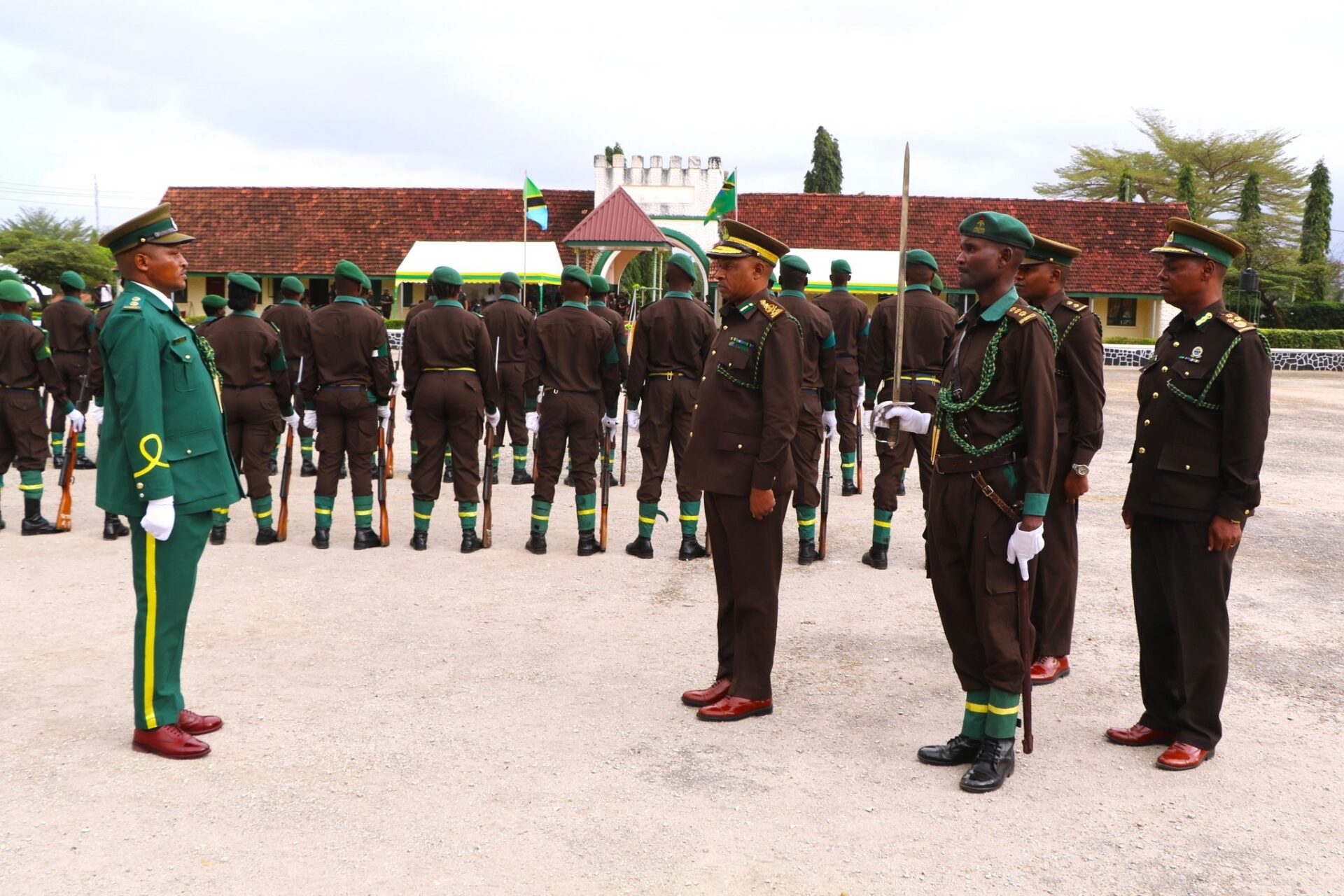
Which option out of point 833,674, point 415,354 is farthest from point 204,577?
point 833,674

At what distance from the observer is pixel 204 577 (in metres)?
7.17

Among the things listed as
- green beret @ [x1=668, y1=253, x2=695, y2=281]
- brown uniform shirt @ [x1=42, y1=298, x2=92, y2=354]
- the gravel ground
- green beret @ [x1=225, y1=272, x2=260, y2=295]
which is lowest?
the gravel ground

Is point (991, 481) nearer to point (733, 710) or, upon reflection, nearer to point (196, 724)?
point (733, 710)

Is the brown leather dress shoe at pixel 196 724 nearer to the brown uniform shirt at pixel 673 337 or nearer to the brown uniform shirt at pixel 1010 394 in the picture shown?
the brown uniform shirt at pixel 1010 394

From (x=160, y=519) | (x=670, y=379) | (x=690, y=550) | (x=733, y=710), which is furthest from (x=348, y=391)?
(x=733, y=710)

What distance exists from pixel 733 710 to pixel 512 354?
668 centimetres

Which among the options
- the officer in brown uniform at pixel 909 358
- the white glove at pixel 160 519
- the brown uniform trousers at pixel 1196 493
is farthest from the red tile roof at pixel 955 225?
the white glove at pixel 160 519

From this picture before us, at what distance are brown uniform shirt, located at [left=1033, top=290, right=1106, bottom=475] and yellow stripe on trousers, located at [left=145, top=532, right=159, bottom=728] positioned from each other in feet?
12.8

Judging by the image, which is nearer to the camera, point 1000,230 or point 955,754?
point 1000,230

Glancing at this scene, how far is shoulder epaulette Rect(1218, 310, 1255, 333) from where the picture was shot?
14.4ft

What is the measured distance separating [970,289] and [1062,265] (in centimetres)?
118

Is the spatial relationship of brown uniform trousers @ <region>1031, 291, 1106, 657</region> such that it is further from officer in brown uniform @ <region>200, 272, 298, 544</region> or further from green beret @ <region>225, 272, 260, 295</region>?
green beret @ <region>225, 272, 260, 295</region>

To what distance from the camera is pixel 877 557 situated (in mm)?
7801

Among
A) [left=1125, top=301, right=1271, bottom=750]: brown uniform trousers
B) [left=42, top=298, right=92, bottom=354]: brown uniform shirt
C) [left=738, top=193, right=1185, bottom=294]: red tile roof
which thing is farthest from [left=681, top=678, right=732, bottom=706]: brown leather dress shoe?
[left=738, top=193, right=1185, bottom=294]: red tile roof
